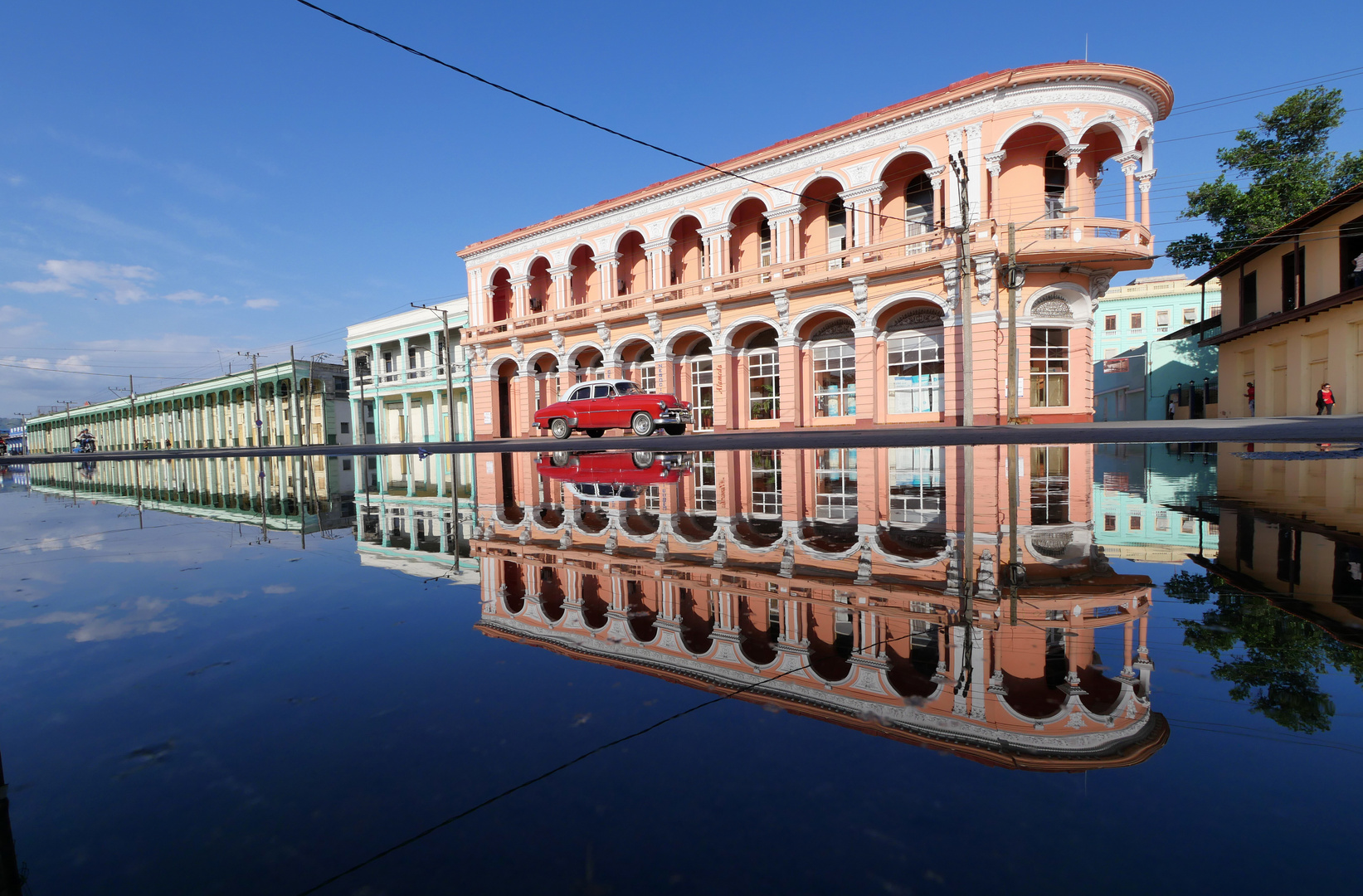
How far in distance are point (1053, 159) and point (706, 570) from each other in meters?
23.6

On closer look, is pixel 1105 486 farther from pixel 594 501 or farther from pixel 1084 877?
pixel 1084 877

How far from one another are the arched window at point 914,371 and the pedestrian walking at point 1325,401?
11.1 meters

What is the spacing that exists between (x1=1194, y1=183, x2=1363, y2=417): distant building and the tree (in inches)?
72.0

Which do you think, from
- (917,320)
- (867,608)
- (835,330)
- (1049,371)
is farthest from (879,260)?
(867,608)

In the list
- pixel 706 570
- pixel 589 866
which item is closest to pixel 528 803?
pixel 589 866

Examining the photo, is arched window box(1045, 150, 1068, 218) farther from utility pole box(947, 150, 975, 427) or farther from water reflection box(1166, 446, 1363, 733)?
water reflection box(1166, 446, 1363, 733)

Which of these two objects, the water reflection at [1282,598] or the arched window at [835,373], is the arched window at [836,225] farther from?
the water reflection at [1282,598]

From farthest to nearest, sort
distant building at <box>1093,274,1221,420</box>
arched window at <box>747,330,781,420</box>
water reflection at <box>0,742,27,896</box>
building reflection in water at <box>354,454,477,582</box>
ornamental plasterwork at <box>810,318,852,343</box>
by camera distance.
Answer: distant building at <box>1093,274,1221,420</box>
arched window at <box>747,330,781,420</box>
ornamental plasterwork at <box>810,318,852,343</box>
building reflection in water at <box>354,454,477,582</box>
water reflection at <box>0,742,27,896</box>

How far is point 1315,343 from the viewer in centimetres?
2148

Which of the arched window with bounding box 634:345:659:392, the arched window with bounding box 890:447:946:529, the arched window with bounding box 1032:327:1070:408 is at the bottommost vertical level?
the arched window with bounding box 890:447:946:529

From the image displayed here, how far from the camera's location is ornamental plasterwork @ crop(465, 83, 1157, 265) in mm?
19234

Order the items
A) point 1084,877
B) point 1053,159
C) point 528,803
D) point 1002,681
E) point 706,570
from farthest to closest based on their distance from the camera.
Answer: point 1053,159 < point 706,570 < point 1002,681 < point 528,803 < point 1084,877

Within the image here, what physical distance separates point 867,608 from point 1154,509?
152 inches

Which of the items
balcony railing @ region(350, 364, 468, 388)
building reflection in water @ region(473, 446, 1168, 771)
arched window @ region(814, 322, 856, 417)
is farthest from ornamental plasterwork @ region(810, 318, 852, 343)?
balcony railing @ region(350, 364, 468, 388)
